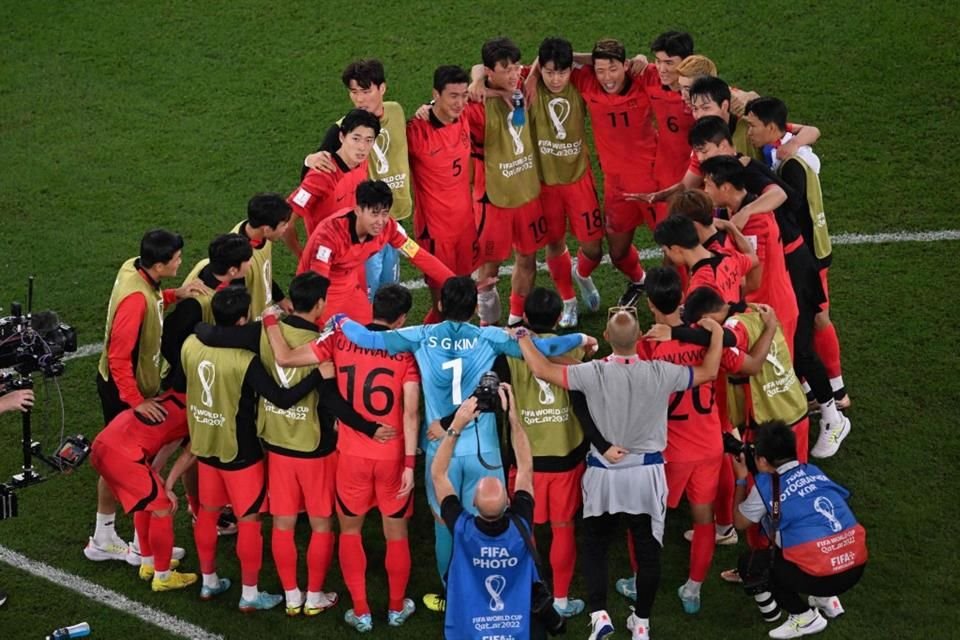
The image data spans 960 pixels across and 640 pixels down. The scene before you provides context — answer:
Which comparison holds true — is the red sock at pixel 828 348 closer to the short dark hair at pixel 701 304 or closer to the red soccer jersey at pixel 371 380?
the short dark hair at pixel 701 304

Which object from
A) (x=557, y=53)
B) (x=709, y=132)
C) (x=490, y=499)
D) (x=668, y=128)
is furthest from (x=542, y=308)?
(x=668, y=128)

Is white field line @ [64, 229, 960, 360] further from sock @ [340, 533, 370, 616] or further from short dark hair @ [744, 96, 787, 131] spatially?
sock @ [340, 533, 370, 616]

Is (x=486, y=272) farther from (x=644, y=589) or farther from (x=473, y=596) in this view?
(x=473, y=596)

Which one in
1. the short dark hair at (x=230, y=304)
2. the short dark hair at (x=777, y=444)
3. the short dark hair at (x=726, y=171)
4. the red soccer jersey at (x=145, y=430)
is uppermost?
the short dark hair at (x=726, y=171)

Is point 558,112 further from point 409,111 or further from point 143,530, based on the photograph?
point 143,530

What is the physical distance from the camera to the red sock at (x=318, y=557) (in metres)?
7.72

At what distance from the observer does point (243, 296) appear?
750 cm

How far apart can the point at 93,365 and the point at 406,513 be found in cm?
367

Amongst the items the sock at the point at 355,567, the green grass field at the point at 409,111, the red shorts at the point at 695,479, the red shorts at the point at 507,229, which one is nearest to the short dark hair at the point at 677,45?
the red shorts at the point at 507,229

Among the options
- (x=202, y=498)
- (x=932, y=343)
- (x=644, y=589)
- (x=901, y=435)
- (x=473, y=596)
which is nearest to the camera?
(x=473, y=596)

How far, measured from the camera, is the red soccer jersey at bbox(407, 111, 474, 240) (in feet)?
31.9

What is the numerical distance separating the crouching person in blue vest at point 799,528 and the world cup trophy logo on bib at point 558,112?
350cm

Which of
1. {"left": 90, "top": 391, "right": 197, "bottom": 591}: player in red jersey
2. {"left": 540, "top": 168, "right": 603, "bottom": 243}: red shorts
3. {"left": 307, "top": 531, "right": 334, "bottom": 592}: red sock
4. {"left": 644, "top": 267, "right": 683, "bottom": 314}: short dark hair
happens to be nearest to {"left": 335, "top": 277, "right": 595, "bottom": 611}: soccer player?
{"left": 644, "top": 267, "right": 683, "bottom": 314}: short dark hair

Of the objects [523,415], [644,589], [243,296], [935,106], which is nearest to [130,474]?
[243,296]
